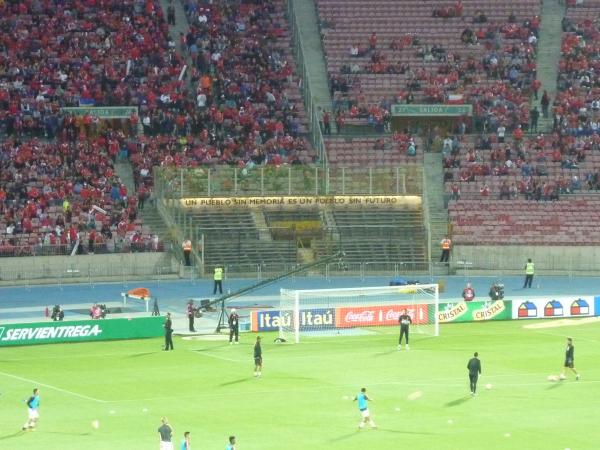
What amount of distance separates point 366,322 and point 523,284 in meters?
13.4

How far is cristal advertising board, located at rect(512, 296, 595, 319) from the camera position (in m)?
59.7

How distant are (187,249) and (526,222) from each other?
1761 cm

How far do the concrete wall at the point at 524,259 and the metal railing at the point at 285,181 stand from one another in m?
4.38

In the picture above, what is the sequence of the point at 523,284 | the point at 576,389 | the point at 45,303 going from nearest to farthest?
the point at 576,389 < the point at 45,303 < the point at 523,284

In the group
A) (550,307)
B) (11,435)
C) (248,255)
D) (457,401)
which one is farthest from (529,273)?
(11,435)

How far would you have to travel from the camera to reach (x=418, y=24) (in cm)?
8494

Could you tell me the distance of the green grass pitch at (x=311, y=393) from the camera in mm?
36375

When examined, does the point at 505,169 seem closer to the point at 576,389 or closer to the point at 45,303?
the point at 45,303

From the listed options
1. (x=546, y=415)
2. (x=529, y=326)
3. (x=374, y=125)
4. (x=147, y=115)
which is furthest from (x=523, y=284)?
(x=546, y=415)

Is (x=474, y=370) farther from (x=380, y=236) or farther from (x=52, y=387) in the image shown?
(x=380, y=236)

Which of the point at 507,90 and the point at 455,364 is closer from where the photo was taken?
the point at 455,364

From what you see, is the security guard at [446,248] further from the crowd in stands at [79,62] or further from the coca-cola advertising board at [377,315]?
the crowd in stands at [79,62]

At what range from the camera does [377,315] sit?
56906 millimetres

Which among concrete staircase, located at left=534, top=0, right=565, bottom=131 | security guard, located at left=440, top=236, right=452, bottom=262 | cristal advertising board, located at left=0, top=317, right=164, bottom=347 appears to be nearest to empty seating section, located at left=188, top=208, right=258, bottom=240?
security guard, located at left=440, top=236, right=452, bottom=262
